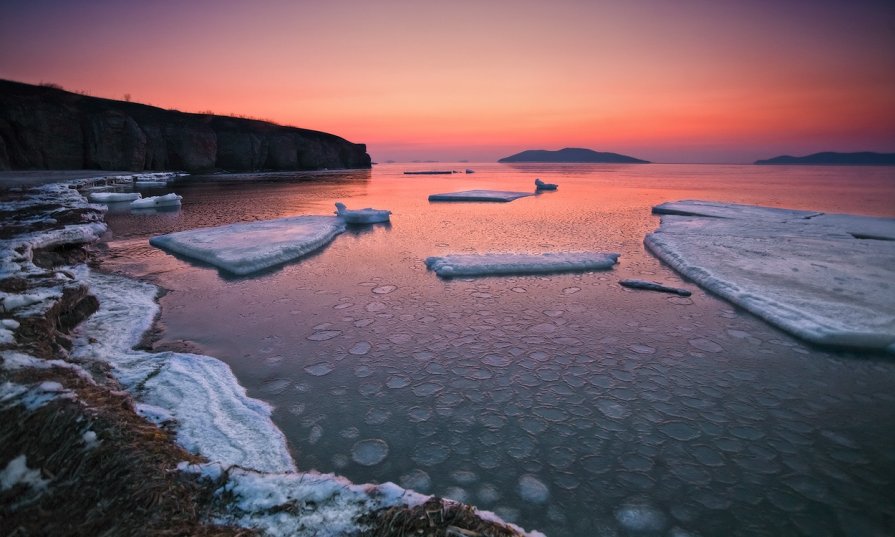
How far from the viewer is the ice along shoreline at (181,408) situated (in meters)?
1.81

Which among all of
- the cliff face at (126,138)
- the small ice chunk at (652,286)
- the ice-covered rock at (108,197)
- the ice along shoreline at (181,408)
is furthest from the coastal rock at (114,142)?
the small ice chunk at (652,286)

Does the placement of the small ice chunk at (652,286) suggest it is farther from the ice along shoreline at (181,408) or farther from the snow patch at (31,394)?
the snow patch at (31,394)

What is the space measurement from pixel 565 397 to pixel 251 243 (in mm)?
7710

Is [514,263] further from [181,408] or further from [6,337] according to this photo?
[6,337]

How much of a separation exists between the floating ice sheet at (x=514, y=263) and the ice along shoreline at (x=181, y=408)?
13.5 ft

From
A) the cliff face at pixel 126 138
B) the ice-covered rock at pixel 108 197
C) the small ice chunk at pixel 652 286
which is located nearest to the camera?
the small ice chunk at pixel 652 286

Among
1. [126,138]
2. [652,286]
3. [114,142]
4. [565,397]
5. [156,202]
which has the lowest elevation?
[565,397]

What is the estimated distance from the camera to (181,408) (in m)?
3.04

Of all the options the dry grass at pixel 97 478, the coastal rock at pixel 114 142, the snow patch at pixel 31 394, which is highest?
the coastal rock at pixel 114 142

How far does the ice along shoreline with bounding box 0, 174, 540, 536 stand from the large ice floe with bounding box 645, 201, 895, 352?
16.2 feet

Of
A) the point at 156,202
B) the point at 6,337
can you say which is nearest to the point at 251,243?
the point at 6,337

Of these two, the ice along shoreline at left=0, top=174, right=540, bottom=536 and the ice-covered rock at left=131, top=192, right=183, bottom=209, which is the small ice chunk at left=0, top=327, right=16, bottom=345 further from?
the ice-covered rock at left=131, top=192, right=183, bottom=209

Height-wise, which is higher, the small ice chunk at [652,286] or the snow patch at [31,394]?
the snow patch at [31,394]

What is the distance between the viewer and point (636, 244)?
9.99 meters
